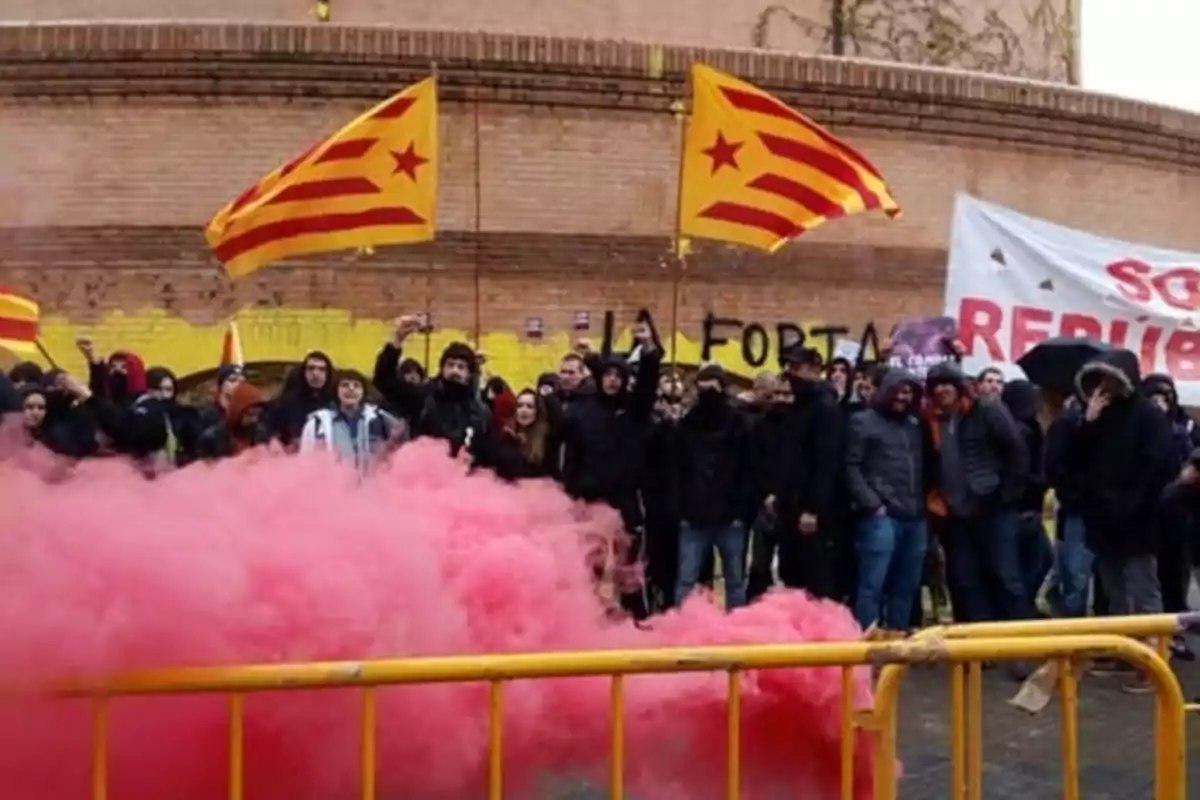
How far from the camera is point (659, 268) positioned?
13.3m

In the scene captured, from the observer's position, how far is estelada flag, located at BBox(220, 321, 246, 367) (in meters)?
11.9

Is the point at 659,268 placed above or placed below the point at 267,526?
above

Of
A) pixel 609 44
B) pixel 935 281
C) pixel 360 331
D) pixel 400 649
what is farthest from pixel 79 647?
pixel 935 281

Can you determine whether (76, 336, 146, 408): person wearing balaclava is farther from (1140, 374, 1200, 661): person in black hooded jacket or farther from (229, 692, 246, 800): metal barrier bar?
(229, 692, 246, 800): metal barrier bar

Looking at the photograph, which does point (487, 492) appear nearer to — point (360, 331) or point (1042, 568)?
point (1042, 568)

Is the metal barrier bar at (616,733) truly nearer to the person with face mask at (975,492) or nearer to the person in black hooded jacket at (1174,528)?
the person in black hooded jacket at (1174,528)

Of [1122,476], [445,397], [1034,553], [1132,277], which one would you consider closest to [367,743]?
[445,397]

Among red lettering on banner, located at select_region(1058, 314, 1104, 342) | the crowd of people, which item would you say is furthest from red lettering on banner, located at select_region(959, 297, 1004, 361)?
the crowd of people

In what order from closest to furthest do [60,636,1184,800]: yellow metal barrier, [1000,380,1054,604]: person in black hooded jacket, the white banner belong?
[60,636,1184,800]: yellow metal barrier → [1000,380,1054,604]: person in black hooded jacket → the white banner

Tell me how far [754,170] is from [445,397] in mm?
2236

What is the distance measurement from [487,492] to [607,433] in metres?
4.41

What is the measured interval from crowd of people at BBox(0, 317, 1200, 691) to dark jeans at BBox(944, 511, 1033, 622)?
11 millimetres

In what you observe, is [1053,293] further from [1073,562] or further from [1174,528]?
[1174,528]

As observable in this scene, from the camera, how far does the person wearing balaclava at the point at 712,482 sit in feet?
27.7
